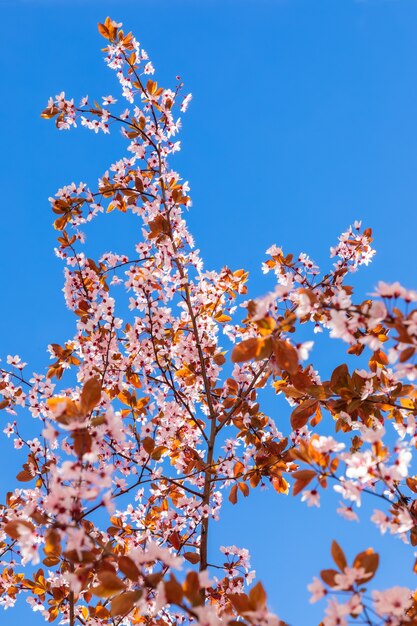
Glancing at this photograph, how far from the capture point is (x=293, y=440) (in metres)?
4.31

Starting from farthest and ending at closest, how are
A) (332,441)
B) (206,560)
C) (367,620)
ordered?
1. (206,560)
2. (332,441)
3. (367,620)

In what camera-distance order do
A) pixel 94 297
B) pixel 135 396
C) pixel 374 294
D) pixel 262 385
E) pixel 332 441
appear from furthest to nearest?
pixel 94 297 < pixel 135 396 < pixel 262 385 < pixel 332 441 < pixel 374 294

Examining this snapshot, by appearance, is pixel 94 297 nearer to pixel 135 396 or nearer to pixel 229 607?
pixel 135 396

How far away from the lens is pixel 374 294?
2.10 meters

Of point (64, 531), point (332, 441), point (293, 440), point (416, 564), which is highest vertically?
point (293, 440)

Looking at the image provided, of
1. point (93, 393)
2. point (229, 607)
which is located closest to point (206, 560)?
point (229, 607)

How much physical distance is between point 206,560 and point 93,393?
205 cm

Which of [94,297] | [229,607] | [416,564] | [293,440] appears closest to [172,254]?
[94,297]

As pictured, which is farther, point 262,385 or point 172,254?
point 172,254

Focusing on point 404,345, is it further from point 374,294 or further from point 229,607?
point 229,607

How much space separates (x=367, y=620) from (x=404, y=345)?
95 centimetres

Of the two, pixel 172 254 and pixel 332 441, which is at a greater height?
pixel 172 254

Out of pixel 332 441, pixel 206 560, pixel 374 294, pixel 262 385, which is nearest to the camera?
pixel 374 294

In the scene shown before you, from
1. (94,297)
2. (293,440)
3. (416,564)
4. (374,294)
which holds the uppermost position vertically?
(94,297)
